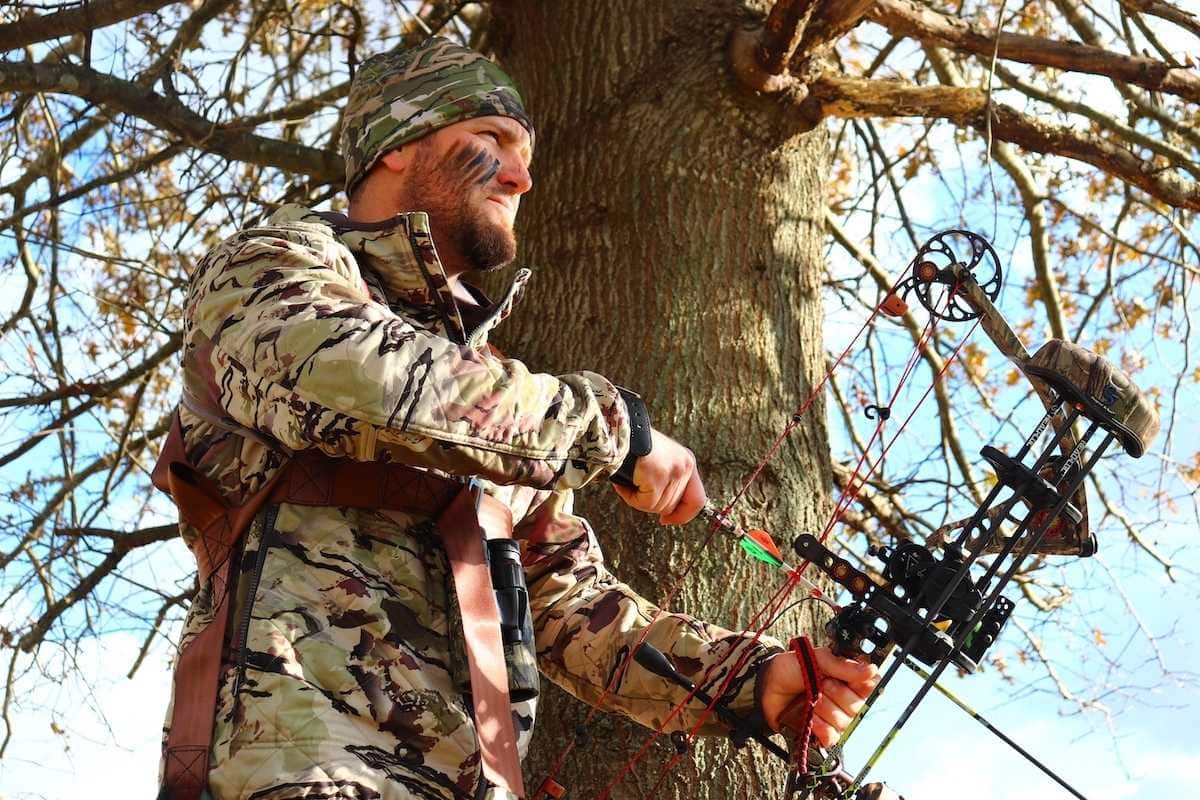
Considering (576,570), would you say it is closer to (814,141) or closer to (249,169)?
(814,141)

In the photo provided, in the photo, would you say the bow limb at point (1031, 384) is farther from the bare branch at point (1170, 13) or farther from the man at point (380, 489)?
the bare branch at point (1170, 13)

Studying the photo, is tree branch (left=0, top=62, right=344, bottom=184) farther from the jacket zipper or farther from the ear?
the jacket zipper

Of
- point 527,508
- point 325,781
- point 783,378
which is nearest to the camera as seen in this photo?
point 325,781

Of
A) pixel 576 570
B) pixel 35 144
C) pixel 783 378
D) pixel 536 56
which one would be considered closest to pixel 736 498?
pixel 783 378

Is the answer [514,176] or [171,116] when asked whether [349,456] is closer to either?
Result: [514,176]

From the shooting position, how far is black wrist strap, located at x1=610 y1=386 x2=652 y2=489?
2367 mm

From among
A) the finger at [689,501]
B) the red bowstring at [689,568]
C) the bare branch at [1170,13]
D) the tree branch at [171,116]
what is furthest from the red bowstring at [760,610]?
the tree branch at [171,116]

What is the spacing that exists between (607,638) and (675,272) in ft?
4.17

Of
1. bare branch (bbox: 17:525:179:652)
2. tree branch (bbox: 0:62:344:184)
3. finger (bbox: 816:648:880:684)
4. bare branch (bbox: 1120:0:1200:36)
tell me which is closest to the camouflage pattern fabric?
finger (bbox: 816:648:880:684)

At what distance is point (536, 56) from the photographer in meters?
4.29

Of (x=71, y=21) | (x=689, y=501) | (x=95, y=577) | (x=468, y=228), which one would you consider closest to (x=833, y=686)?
(x=689, y=501)

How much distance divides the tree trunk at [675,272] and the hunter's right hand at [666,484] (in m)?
0.87

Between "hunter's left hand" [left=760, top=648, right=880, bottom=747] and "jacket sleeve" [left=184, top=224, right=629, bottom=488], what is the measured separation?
57cm

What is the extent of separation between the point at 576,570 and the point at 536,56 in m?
1.94
